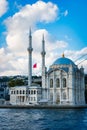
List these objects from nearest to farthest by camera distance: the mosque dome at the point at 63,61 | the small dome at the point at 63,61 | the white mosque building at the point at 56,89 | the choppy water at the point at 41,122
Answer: the choppy water at the point at 41,122
the white mosque building at the point at 56,89
the mosque dome at the point at 63,61
the small dome at the point at 63,61

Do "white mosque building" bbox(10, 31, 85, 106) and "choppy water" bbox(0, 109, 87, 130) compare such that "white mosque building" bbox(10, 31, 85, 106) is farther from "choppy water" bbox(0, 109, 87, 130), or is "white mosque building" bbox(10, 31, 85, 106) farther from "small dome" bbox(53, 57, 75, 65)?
"choppy water" bbox(0, 109, 87, 130)

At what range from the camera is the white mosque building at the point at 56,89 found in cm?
11025

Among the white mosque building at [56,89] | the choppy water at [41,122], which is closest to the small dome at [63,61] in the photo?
the white mosque building at [56,89]

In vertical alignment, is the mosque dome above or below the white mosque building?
above

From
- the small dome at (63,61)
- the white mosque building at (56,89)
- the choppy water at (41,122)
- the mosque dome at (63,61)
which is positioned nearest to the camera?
the choppy water at (41,122)

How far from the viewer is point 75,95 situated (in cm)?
11300

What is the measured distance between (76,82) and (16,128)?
72.2 metres

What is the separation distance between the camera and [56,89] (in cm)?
11212

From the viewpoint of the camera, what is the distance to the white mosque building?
110250mm

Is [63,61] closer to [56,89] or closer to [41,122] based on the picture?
[56,89]

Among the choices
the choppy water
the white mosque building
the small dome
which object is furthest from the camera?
the small dome

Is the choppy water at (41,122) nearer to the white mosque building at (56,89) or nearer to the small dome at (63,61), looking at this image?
the white mosque building at (56,89)

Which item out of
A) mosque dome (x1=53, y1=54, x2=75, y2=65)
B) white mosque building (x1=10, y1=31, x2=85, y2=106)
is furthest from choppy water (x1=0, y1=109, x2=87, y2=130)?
mosque dome (x1=53, y1=54, x2=75, y2=65)

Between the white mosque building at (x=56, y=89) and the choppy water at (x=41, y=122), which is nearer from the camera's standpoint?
the choppy water at (x=41, y=122)
